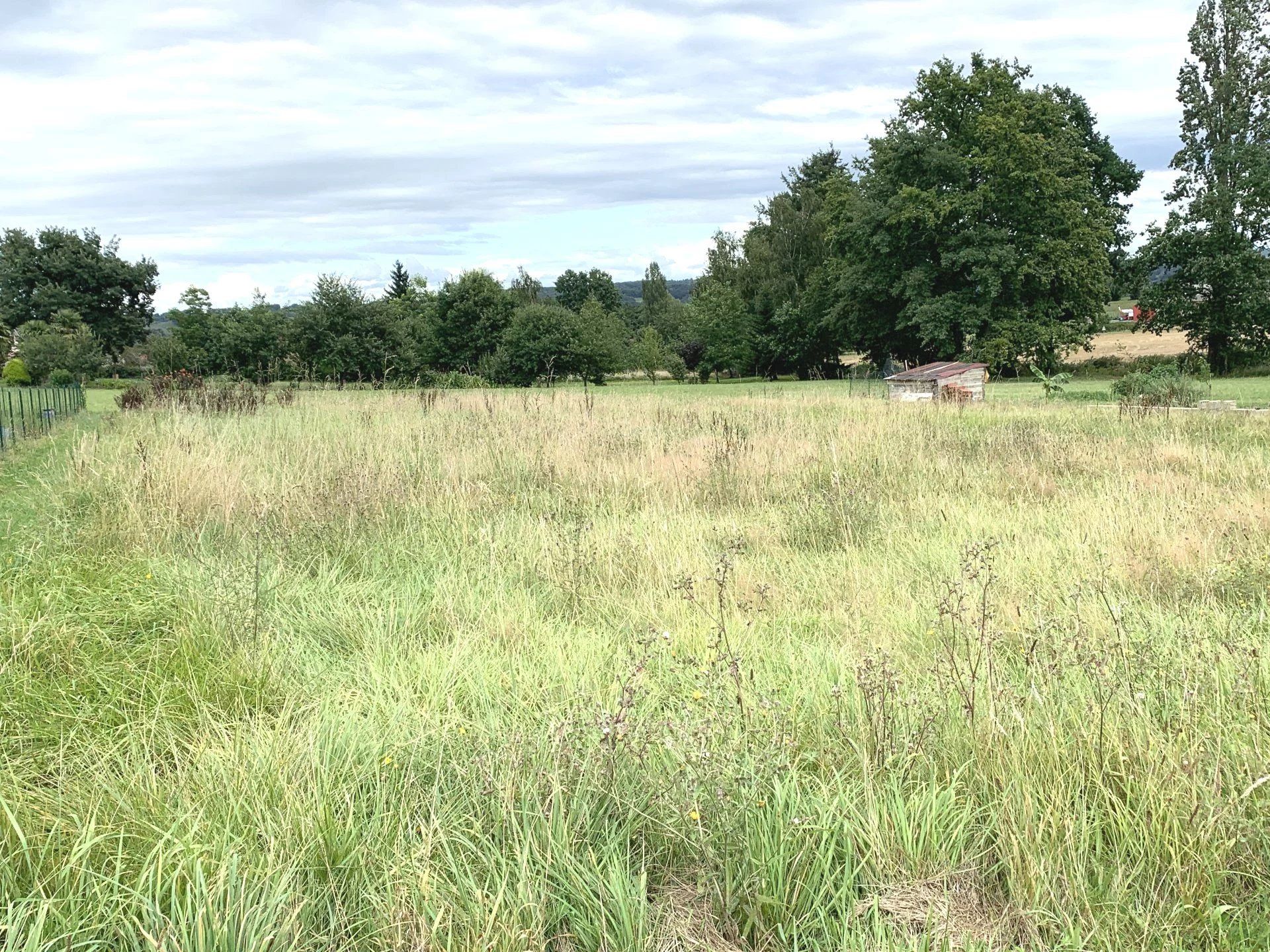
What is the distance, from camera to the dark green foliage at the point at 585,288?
355 ft

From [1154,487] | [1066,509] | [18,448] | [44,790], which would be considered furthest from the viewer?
[18,448]

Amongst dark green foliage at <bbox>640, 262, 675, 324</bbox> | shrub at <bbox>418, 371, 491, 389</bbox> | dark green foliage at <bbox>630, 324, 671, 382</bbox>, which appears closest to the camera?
shrub at <bbox>418, 371, 491, 389</bbox>

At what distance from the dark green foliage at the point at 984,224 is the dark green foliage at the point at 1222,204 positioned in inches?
129

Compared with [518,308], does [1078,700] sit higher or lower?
lower

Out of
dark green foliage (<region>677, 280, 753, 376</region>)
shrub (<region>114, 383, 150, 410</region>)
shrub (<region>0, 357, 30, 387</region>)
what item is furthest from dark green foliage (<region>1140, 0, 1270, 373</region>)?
shrub (<region>0, 357, 30, 387</region>)

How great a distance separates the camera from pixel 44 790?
2.88 meters

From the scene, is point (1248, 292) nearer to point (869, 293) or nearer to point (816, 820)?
point (869, 293)

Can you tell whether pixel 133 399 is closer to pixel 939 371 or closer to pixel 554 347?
pixel 939 371

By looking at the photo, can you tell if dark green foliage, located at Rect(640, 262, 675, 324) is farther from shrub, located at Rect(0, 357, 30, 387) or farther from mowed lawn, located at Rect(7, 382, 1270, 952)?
mowed lawn, located at Rect(7, 382, 1270, 952)

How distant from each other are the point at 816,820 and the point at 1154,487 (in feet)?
21.6

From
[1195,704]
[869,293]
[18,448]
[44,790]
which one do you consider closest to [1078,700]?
[1195,704]

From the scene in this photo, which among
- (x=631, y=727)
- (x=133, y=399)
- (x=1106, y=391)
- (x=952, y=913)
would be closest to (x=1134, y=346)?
(x=1106, y=391)

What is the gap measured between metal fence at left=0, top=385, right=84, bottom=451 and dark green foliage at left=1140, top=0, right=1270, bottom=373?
3956 cm

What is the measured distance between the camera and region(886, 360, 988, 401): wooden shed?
73.6ft
